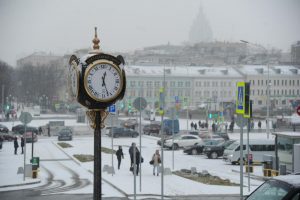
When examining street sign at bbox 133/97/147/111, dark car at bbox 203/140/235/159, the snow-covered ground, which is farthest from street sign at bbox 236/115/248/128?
dark car at bbox 203/140/235/159

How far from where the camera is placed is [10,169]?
30.2 metres

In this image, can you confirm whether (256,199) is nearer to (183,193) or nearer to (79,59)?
(79,59)

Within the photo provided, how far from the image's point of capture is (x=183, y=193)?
21812 mm

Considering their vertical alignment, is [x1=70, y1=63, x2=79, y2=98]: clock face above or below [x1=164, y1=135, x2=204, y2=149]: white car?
above

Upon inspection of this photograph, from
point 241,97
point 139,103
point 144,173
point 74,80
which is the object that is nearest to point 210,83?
point 144,173

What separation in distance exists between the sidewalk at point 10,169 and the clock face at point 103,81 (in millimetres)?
16674

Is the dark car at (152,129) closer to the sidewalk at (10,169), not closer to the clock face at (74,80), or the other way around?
the sidewalk at (10,169)

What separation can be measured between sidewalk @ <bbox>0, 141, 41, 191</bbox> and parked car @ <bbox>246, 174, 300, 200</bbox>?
16.5 m

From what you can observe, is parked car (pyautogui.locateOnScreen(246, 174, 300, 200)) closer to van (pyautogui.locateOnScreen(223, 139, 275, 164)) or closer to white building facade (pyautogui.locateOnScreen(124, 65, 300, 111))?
van (pyautogui.locateOnScreen(223, 139, 275, 164))

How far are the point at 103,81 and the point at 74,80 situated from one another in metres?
0.48

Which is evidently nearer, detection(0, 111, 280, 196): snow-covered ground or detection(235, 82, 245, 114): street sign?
detection(235, 82, 245, 114): street sign

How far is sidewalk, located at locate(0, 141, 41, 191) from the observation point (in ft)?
81.2

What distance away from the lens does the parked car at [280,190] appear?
7.54 m

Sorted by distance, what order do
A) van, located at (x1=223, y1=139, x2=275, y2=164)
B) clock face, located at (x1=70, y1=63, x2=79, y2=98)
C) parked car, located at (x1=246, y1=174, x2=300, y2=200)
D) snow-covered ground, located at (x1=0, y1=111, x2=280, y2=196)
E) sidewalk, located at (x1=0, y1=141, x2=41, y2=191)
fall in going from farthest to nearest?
van, located at (x1=223, y1=139, x2=275, y2=164), sidewalk, located at (x1=0, y1=141, x2=41, y2=191), snow-covered ground, located at (x1=0, y1=111, x2=280, y2=196), clock face, located at (x1=70, y1=63, x2=79, y2=98), parked car, located at (x1=246, y1=174, x2=300, y2=200)
